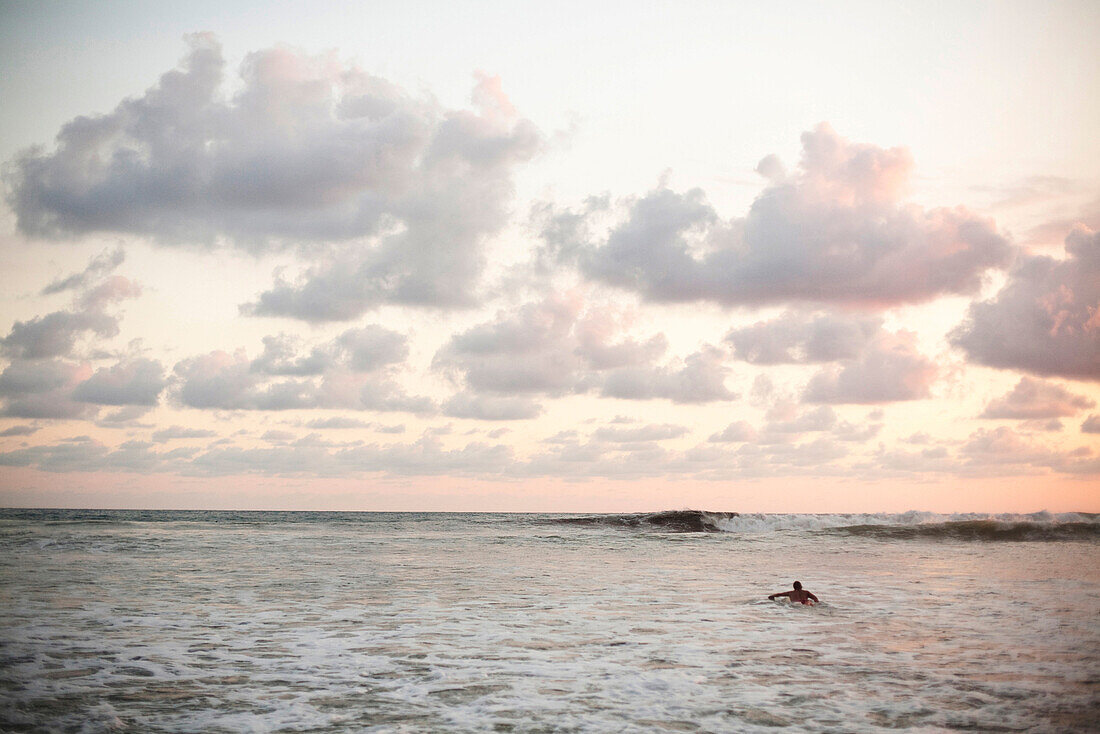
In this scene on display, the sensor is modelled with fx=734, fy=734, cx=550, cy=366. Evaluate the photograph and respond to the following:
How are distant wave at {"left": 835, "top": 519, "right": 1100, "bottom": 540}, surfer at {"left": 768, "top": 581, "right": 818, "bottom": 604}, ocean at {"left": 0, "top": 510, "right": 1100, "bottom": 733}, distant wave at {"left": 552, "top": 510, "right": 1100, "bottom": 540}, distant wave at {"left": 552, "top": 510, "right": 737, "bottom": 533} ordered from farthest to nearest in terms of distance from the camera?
distant wave at {"left": 552, "top": 510, "right": 737, "bottom": 533}, distant wave at {"left": 552, "top": 510, "right": 1100, "bottom": 540}, distant wave at {"left": 835, "top": 519, "right": 1100, "bottom": 540}, surfer at {"left": 768, "top": 581, "right": 818, "bottom": 604}, ocean at {"left": 0, "top": 510, "right": 1100, "bottom": 733}

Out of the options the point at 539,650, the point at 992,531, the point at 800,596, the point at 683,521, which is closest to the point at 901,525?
the point at 992,531

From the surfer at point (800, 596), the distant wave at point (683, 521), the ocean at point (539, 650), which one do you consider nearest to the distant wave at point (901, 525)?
the distant wave at point (683, 521)

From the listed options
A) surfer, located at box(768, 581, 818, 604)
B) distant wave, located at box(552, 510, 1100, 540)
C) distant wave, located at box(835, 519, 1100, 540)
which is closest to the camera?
surfer, located at box(768, 581, 818, 604)

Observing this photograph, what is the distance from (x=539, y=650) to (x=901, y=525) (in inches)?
2410

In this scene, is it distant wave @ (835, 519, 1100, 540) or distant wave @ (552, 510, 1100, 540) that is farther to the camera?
distant wave @ (552, 510, 1100, 540)

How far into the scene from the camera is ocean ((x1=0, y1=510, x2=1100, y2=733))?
8273 mm

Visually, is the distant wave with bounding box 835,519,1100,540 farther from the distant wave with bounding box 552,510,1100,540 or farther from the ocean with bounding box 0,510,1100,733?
the ocean with bounding box 0,510,1100,733

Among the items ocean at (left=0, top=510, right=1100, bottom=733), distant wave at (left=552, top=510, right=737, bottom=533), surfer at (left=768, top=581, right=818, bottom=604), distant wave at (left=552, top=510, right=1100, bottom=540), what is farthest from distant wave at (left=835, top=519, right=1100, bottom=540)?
surfer at (left=768, top=581, right=818, bottom=604)

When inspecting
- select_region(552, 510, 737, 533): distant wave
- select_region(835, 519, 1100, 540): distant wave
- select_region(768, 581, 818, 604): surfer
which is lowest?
select_region(552, 510, 737, 533): distant wave

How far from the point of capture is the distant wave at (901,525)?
52969mm

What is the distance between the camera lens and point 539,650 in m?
11.7

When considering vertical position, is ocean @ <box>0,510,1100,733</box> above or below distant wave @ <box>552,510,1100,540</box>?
above

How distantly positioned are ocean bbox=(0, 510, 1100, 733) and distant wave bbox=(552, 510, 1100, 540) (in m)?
31.3

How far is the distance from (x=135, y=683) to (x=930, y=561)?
29.6 meters
